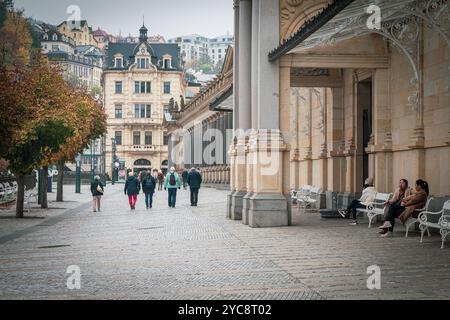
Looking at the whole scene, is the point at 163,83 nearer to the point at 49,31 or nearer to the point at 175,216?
the point at 49,31

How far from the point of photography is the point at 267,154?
18.3 m

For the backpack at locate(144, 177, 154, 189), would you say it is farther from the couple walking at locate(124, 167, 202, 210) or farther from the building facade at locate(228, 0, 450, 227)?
the building facade at locate(228, 0, 450, 227)

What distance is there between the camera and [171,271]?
33.6 ft

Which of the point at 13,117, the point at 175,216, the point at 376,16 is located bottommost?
the point at 175,216

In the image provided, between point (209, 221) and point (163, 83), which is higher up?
point (163, 83)

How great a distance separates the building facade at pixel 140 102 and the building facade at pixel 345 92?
9400 cm

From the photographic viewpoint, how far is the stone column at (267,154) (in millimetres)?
18016

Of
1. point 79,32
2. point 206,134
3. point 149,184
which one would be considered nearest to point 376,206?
point 149,184

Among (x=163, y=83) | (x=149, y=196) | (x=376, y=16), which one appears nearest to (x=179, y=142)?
(x=163, y=83)

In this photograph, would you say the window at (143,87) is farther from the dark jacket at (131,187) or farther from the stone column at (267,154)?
the stone column at (267,154)
